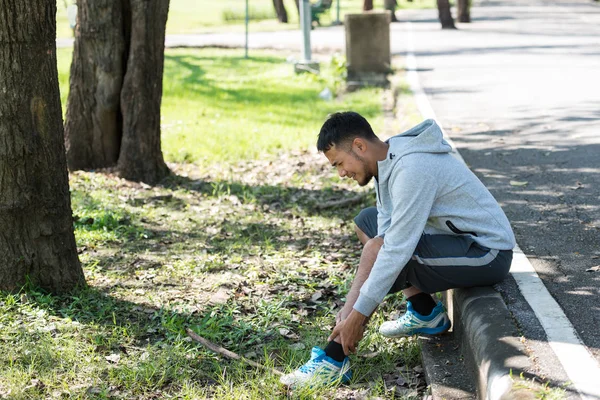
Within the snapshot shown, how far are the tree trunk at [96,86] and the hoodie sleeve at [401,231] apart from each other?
4983mm

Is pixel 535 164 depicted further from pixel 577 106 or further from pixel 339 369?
pixel 339 369

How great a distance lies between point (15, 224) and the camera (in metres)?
5.03

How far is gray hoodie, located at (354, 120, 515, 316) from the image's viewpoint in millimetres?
3961

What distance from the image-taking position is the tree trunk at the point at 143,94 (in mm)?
8078

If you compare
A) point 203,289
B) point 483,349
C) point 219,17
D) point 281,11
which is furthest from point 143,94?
point 219,17

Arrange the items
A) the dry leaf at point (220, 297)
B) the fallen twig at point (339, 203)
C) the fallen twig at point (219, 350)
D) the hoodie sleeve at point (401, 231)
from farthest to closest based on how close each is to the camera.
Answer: the fallen twig at point (339, 203), the dry leaf at point (220, 297), the fallen twig at point (219, 350), the hoodie sleeve at point (401, 231)

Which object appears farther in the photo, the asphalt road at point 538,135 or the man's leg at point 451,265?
the asphalt road at point 538,135

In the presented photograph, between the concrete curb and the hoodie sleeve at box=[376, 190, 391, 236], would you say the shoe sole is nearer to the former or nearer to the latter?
the concrete curb

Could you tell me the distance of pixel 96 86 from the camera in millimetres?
8375

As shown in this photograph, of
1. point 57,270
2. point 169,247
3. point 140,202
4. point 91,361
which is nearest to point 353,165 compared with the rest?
point 91,361

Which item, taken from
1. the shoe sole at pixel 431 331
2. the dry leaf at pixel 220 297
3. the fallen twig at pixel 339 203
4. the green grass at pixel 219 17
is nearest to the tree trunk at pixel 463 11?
the green grass at pixel 219 17

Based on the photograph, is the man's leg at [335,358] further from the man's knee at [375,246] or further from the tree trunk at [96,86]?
the tree trunk at [96,86]

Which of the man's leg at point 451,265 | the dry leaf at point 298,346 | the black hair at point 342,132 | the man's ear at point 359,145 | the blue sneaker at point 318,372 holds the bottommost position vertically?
the dry leaf at point 298,346

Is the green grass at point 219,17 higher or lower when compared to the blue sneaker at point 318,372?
higher
